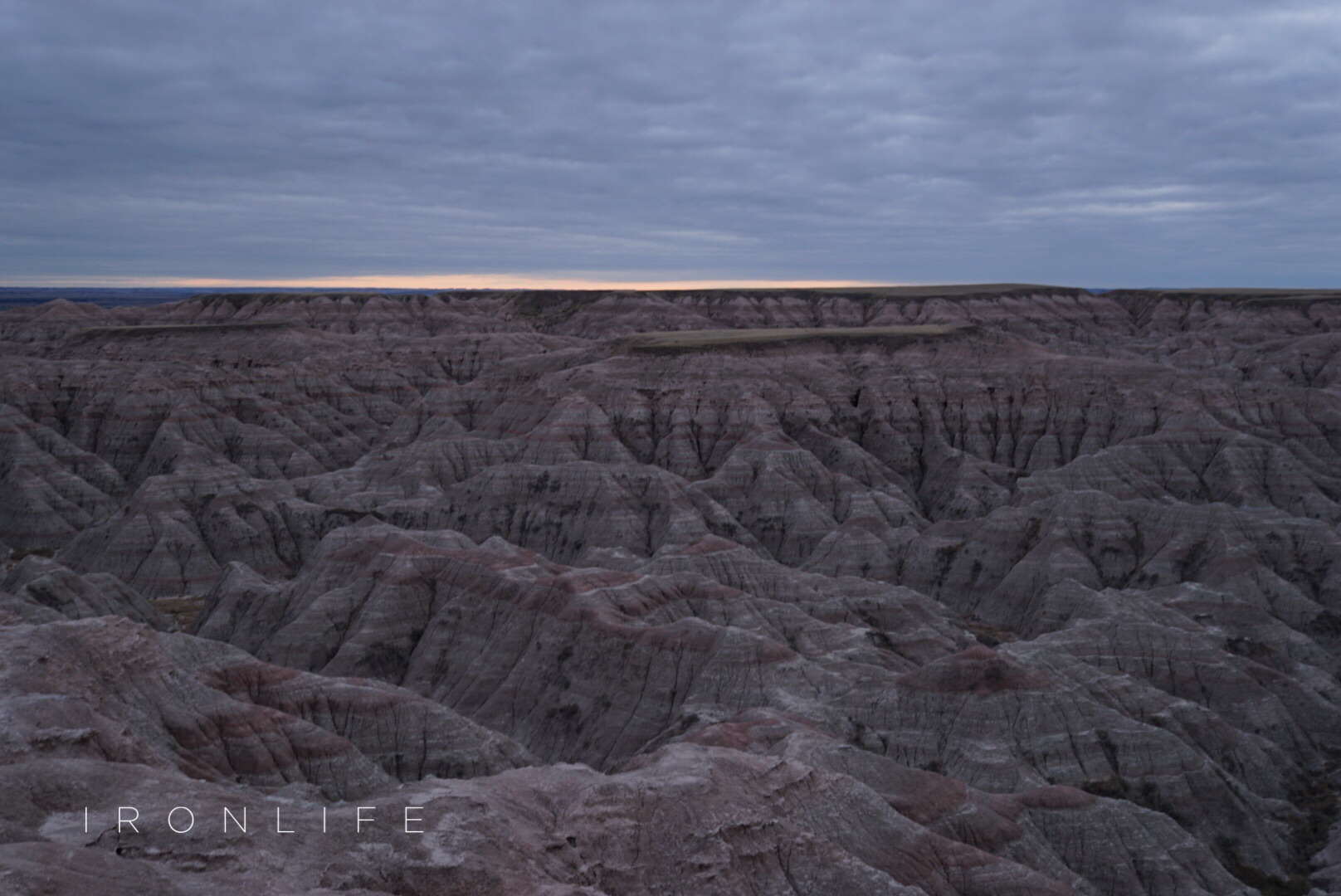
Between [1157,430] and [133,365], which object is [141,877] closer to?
[1157,430]

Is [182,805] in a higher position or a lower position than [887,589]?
higher

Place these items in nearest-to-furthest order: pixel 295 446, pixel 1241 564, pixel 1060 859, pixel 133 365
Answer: pixel 1060 859 < pixel 1241 564 < pixel 295 446 < pixel 133 365

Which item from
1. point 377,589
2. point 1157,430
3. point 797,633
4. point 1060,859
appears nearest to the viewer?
point 1060,859

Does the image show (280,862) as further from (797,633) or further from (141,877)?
(797,633)

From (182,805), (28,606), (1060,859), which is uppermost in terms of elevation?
(182,805)

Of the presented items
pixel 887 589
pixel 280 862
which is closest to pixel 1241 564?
pixel 887 589

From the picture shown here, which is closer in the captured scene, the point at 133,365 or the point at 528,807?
the point at 528,807
